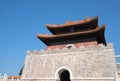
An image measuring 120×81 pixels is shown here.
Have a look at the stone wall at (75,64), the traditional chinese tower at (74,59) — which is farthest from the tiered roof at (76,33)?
the stone wall at (75,64)

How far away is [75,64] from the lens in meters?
11.1

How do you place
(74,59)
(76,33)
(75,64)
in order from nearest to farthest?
1. (75,64)
2. (74,59)
3. (76,33)

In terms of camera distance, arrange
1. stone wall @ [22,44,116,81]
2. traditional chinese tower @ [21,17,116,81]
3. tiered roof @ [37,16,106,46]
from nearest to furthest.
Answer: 1. stone wall @ [22,44,116,81]
2. traditional chinese tower @ [21,17,116,81]
3. tiered roof @ [37,16,106,46]

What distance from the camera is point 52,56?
1229 cm

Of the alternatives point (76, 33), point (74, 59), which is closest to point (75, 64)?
point (74, 59)

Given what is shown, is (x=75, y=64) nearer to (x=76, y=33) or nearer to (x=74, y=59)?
(x=74, y=59)

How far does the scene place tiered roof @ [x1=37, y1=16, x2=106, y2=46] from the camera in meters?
13.1

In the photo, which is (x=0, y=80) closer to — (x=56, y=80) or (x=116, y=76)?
(x=56, y=80)

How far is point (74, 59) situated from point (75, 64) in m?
0.46

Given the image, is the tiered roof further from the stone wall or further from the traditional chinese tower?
the stone wall

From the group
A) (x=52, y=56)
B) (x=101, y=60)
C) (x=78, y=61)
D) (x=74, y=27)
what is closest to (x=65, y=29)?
(x=74, y=27)

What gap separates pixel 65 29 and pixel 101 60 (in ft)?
20.2

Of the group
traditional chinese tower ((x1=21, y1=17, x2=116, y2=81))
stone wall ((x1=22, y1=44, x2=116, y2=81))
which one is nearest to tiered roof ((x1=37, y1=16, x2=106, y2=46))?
traditional chinese tower ((x1=21, y1=17, x2=116, y2=81))

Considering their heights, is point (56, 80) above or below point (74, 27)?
below
